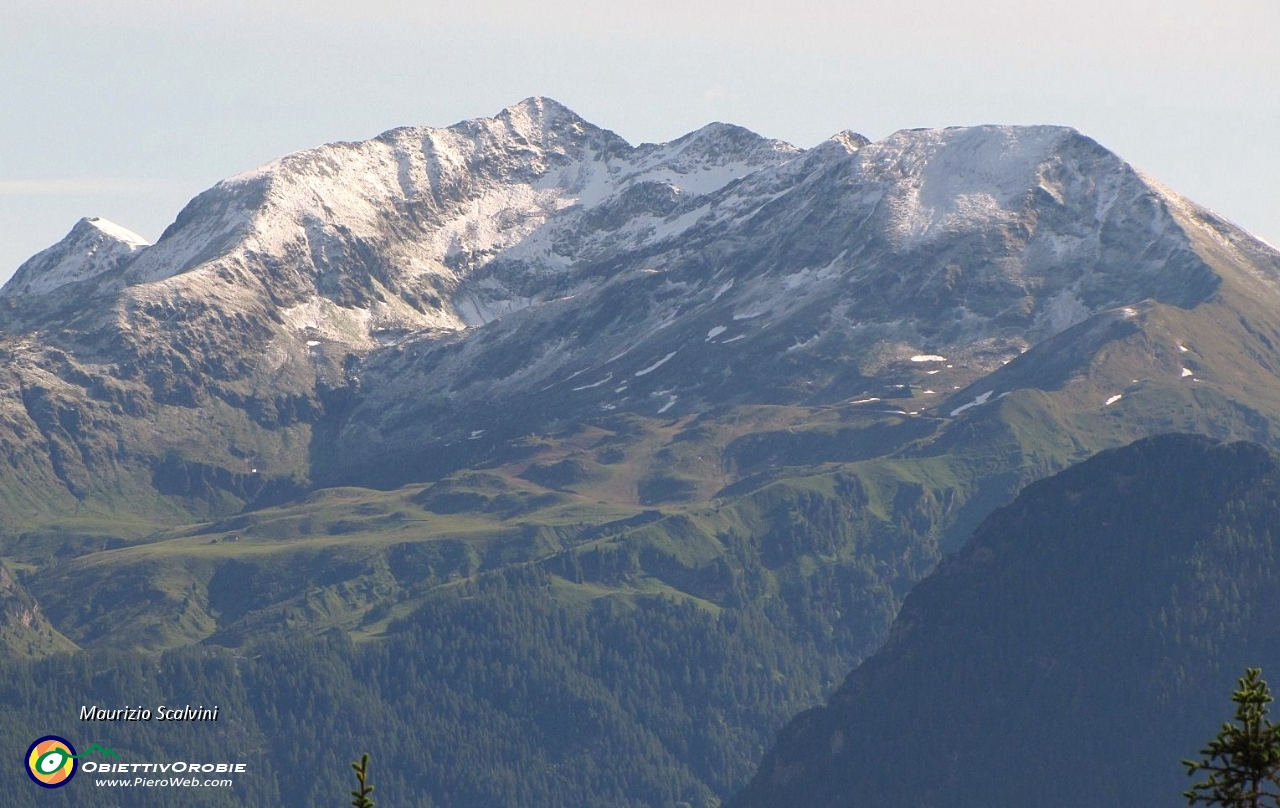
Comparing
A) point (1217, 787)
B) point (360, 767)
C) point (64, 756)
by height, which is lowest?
point (64, 756)

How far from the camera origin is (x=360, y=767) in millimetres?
70125

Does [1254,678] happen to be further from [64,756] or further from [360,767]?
[64,756]

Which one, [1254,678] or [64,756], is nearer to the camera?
[1254,678]

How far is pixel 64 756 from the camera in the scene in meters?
194

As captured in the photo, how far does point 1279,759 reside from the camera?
66125mm

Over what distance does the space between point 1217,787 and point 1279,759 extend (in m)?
1.96

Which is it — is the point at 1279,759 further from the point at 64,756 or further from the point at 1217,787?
the point at 64,756

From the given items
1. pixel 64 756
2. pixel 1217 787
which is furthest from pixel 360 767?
pixel 64 756

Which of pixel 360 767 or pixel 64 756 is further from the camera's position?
pixel 64 756

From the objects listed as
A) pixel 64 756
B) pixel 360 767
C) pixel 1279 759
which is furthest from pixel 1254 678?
pixel 64 756

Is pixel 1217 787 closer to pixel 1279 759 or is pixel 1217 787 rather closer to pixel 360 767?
pixel 1279 759

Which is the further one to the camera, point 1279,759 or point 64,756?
point 64,756

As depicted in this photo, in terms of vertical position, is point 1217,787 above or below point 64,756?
above

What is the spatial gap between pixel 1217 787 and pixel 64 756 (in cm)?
14365
